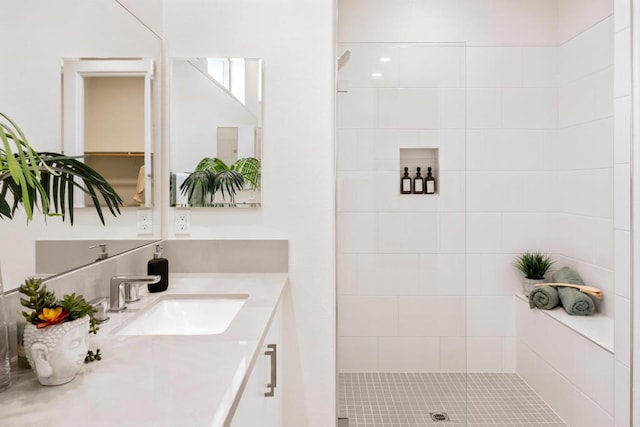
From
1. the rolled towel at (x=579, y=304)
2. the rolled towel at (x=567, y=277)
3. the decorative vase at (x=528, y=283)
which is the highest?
the rolled towel at (x=567, y=277)

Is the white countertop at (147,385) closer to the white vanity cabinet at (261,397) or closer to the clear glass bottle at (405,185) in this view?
the white vanity cabinet at (261,397)

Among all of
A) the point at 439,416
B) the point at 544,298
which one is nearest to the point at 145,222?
the point at 439,416

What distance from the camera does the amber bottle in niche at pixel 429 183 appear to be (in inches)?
83.0

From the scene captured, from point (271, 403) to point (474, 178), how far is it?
1883 mm

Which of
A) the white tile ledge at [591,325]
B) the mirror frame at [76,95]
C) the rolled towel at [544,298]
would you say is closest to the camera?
the mirror frame at [76,95]

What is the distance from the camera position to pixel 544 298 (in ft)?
8.12

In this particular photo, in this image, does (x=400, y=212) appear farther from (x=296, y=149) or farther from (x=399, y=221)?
(x=296, y=149)

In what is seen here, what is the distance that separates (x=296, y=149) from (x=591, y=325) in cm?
178

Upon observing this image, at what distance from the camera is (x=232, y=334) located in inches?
43.7

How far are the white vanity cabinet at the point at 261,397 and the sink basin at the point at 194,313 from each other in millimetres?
174

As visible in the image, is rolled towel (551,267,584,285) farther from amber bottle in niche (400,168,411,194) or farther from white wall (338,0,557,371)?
amber bottle in niche (400,168,411,194)

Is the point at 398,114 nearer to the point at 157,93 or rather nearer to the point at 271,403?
the point at 157,93

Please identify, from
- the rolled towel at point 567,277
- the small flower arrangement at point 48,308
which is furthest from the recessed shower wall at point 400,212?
the small flower arrangement at point 48,308

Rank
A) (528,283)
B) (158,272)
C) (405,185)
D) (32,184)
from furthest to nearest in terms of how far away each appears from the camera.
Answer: (528,283)
(405,185)
(158,272)
(32,184)
